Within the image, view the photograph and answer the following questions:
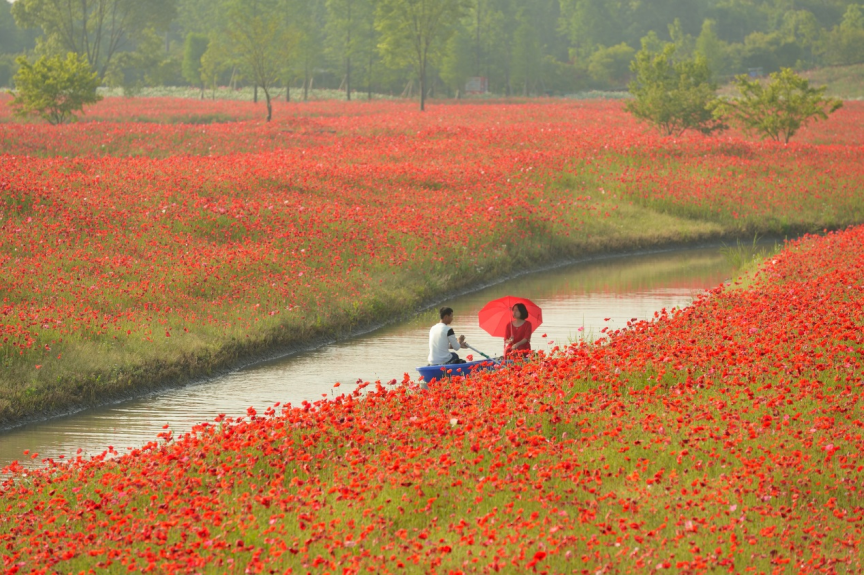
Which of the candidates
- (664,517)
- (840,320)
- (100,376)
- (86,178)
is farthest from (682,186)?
(664,517)

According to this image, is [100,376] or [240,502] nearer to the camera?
[240,502]

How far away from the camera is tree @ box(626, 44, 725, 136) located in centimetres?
4722

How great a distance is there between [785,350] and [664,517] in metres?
4.81

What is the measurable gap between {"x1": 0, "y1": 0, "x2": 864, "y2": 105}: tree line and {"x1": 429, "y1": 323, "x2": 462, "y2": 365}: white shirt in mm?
38138

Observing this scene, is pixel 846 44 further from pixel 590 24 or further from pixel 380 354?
pixel 380 354

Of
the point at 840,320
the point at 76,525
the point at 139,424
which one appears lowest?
the point at 139,424

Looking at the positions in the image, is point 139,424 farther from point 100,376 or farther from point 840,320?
point 840,320

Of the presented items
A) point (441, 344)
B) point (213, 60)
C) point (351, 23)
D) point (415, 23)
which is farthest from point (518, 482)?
point (351, 23)

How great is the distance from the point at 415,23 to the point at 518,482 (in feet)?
210

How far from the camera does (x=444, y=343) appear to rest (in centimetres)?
1390

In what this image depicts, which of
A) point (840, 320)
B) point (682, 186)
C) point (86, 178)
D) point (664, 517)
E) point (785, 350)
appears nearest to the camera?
point (664, 517)

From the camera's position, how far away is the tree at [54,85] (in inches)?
1647

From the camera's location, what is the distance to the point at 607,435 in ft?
30.8

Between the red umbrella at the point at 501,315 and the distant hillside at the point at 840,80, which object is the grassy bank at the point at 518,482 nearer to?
the red umbrella at the point at 501,315
